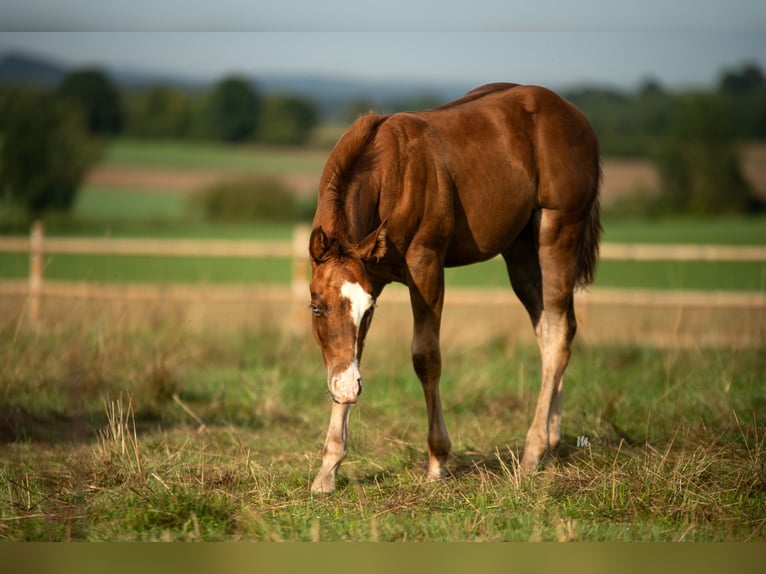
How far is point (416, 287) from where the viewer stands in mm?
5582

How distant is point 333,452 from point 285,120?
54012mm

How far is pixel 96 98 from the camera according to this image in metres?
51.6

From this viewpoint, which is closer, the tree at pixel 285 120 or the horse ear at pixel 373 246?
the horse ear at pixel 373 246

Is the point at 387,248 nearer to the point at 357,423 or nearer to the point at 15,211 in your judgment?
the point at 357,423

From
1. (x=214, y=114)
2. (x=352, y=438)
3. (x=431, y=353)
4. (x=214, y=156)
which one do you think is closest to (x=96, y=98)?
(x=214, y=114)

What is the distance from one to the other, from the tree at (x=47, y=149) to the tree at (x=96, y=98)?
2.68 m

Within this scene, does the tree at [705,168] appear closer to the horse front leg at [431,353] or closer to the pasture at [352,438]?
the pasture at [352,438]

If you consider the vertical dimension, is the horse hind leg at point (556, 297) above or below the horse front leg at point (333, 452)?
above

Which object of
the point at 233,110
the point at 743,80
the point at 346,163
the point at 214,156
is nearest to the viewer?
the point at 346,163

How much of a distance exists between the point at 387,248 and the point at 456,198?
0.76 meters

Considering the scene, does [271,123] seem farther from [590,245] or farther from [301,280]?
[590,245]

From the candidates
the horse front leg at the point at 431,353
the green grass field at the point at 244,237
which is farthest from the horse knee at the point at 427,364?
the green grass field at the point at 244,237

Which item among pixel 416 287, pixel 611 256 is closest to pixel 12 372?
pixel 416 287

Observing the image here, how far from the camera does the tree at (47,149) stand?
107ft
